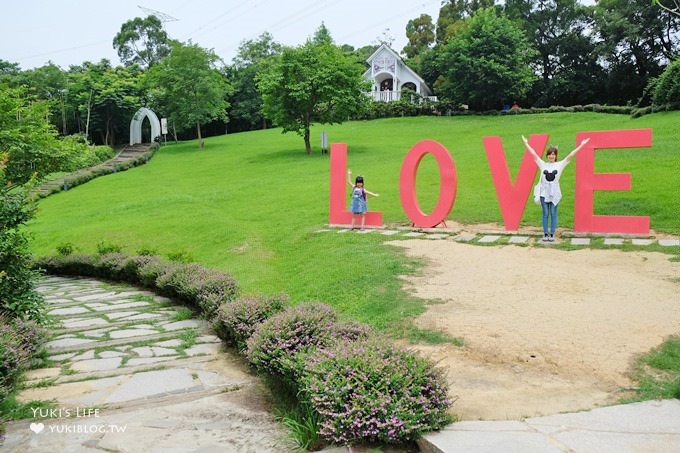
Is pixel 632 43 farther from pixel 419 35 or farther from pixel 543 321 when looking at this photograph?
pixel 543 321

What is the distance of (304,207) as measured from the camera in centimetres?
1530

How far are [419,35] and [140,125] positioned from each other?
102 feet

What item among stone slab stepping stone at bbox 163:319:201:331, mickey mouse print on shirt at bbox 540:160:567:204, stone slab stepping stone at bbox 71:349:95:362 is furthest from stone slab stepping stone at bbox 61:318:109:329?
mickey mouse print on shirt at bbox 540:160:567:204

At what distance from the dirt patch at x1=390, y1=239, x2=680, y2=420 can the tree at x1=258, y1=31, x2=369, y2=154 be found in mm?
19020

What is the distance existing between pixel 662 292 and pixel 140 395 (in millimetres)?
5681

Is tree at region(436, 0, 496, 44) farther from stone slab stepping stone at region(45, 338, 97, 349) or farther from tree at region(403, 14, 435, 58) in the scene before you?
stone slab stepping stone at region(45, 338, 97, 349)

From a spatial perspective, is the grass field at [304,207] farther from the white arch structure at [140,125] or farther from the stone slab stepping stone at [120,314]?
the white arch structure at [140,125]

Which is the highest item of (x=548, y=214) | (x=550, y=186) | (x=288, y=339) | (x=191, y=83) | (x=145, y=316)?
(x=191, y=83)

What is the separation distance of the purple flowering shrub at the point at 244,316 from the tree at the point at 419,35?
186ft

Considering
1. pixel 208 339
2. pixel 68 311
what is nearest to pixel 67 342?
pixel 208 339

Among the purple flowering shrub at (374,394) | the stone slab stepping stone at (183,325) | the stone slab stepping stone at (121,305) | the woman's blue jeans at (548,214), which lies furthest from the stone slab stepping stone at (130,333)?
the woman's blue jeans at (548,214)

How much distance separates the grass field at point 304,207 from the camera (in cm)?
848

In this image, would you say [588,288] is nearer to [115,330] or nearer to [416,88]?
[115,330]

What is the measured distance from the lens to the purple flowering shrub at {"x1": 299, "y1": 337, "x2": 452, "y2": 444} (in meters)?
3.08
